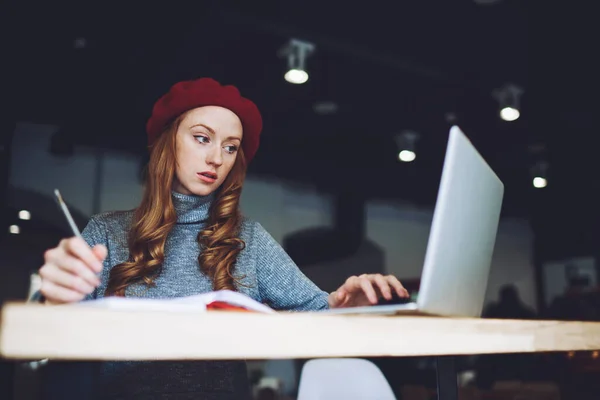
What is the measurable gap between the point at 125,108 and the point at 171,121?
237 cm

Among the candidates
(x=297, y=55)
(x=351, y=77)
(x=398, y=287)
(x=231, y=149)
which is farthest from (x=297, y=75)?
(x=398, y=287)

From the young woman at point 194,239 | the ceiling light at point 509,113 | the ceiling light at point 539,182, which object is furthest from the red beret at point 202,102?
the ceiling light at point 539,182

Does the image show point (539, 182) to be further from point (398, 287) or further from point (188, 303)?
point (188, 303)

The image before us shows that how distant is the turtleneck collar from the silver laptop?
2.67 ft

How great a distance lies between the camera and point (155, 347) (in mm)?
546

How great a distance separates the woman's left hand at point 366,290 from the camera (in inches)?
38.8

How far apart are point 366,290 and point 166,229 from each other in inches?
27.4

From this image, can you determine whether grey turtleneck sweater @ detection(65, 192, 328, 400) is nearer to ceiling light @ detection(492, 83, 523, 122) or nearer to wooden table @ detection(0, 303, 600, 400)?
wooden table @ detection(0, 303, 600, 400)

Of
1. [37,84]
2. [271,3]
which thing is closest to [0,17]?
[37,84]

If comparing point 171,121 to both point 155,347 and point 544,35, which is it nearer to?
point 155,347

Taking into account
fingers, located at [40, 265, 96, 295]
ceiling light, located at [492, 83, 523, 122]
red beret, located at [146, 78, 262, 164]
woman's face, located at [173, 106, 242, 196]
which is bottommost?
fingers, located at [40, 265, 96, 295]

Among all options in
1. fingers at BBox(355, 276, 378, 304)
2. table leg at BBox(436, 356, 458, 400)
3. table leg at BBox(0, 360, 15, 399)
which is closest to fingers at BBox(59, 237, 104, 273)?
fingers at BBox(355, 276, 378, 304)

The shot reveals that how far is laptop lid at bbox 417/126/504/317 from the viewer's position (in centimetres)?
77

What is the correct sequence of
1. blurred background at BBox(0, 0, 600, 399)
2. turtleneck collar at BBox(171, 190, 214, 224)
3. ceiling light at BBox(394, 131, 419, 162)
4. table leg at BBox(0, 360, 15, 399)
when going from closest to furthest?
turtleneck collar at BBox(171, 190, 214, 224) < table leg at BBox(0, 360, 15, 399) < blurred background at BBox(0, 0, 600, 399) < ceiling light at BBox(394, 131, 419, 162)
